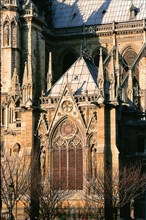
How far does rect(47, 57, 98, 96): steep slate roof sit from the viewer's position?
47281 mm

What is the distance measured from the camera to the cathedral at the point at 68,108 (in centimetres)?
4581

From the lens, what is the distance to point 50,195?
43344 millimetres

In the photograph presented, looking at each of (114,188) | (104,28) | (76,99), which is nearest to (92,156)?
(114,188)

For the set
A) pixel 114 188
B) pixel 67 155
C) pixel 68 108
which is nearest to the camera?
pixel 114 188

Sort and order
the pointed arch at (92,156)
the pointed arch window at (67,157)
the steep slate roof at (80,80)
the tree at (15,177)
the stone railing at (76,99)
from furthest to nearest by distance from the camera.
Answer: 1. the steep slate roof at (80,80)
2. the pointed arch window at (67,157)
3. the stone railing at (76,99)
4. the pointed arch at (92,156)
5. the tree at (15,177)

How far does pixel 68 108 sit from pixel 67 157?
329cm

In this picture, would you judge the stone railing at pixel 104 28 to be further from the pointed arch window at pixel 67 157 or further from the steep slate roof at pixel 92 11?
the pointed arch window at pixel 67 157

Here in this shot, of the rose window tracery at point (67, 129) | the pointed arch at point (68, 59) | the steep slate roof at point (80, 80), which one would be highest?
the pointed arch at point (68, 59)

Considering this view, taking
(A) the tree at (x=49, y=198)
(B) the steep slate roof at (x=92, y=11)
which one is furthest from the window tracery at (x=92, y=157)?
(B) the steep slate roof at (x=92, y=11)

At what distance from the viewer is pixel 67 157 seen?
46844 millimetres

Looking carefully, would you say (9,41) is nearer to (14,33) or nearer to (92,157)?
(14,33)

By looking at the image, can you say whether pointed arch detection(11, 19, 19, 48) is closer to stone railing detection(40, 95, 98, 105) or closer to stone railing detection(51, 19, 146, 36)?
stone railing detection(51, 19, 146, 36)

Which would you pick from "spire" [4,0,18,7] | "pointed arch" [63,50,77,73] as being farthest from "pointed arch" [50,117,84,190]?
"pointed arch" [63,50,77,73]

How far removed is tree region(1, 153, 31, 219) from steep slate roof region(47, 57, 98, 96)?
5204 mm
